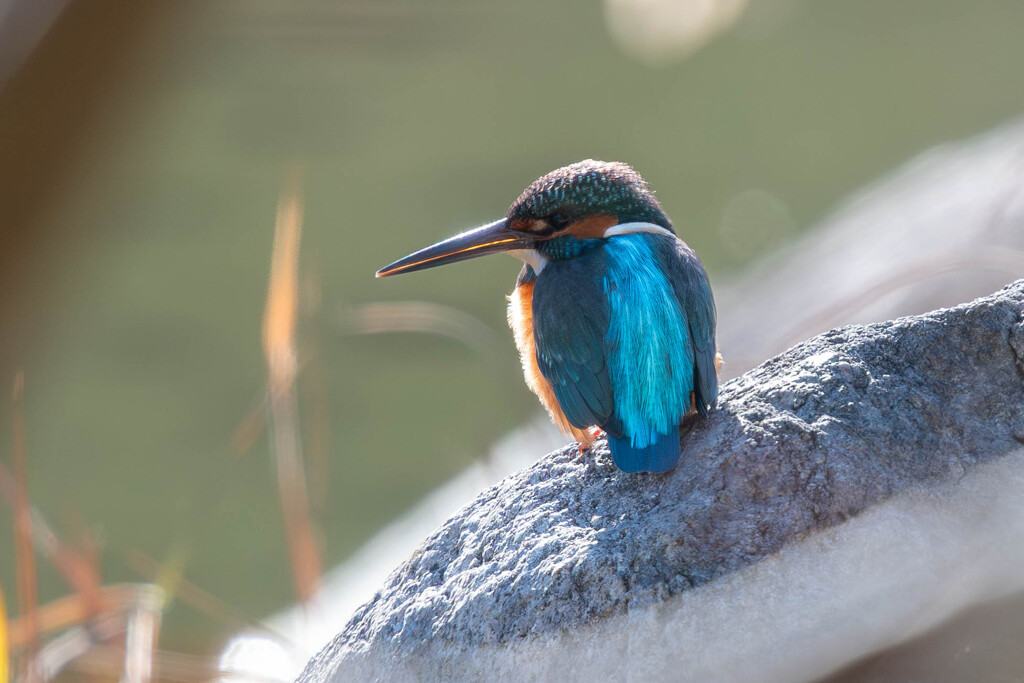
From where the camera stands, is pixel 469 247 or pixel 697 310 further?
pixel 469 247

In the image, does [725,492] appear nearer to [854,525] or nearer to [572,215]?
[854,525]

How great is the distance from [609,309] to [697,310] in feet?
0.57

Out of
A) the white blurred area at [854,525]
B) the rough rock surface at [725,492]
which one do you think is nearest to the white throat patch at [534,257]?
the rough rock surface at [725,492]

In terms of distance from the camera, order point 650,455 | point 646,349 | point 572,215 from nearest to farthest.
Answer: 1. point 650,455
2. point 646,349
3. point 572,215

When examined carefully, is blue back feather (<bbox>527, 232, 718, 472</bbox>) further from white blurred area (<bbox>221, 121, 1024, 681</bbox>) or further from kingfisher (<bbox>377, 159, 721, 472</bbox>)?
white blurred area (<bbox>221, 121, 1024, 681</bbox>)

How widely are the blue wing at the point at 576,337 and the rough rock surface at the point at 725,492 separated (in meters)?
0.11

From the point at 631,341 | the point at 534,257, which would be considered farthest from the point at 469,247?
the point at 631,341

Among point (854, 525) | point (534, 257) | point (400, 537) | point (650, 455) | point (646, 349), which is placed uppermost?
point (534, 257)

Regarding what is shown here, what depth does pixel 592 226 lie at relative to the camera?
6.68 ft

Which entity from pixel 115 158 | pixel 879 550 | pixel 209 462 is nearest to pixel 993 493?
pixel 879 550

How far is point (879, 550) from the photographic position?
4.11ft

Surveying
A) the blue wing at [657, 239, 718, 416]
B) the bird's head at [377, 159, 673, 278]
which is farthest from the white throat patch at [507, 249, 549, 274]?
the blue wing at [657, 239, 718, 416]

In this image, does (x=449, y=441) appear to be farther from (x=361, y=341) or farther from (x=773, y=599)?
(x=773, y=599)

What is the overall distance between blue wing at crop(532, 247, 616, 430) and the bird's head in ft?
0.31
